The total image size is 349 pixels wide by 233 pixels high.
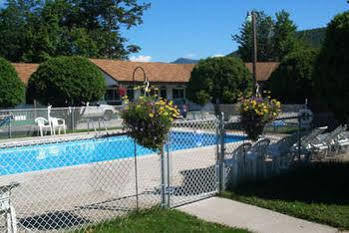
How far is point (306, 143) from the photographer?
387 inches

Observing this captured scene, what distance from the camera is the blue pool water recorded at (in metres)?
10.1

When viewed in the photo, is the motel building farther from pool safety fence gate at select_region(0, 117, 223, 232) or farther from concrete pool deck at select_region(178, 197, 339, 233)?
concrete pool deck at select_region(178, 197, 339, 233)

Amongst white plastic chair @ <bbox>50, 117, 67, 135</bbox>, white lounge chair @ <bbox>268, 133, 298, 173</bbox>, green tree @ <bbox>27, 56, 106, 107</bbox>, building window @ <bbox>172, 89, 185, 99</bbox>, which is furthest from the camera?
building window @ <bbox>172, 89, 185, 99</bbox>

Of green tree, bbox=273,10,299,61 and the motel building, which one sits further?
green tree, bbox=273,10,299,61

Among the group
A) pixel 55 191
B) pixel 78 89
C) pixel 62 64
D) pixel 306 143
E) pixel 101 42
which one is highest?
pixel 101 42

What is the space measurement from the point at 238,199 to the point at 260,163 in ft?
5.10

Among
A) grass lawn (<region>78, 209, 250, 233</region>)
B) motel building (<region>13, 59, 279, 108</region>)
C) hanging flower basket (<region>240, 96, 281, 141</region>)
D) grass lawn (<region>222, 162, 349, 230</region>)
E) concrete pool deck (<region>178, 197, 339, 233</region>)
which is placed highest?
motel building (<region>13, 59, 279, 108</region>)

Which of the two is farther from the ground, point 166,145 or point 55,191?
point 166,145

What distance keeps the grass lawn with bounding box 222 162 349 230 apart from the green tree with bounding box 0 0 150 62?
1354 inches

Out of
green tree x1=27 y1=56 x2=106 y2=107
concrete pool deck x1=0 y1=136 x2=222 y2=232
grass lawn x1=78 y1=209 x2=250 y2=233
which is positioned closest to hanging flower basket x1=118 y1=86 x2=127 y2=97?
green tree x1=27 y1=56 x2=106 y2=107

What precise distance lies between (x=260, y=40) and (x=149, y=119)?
50.3m

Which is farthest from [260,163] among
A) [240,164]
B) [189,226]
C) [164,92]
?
[164,92]

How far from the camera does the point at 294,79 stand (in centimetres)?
2125

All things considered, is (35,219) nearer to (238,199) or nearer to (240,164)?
(238,199)
